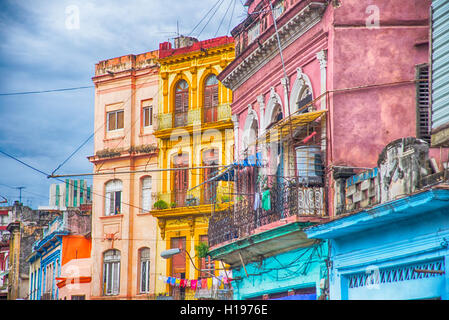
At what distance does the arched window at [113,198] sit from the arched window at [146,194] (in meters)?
1.08

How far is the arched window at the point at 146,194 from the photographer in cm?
3150

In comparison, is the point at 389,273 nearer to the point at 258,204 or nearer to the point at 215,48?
the point at 258,204

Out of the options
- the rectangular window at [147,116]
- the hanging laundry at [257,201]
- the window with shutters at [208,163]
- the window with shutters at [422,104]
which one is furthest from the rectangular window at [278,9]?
the rectangular window at [147,116]

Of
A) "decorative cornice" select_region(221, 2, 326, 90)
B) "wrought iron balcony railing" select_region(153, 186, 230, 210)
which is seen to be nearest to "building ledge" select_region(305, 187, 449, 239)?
"decorative cornice" select_region(221, 2, 326, 90)

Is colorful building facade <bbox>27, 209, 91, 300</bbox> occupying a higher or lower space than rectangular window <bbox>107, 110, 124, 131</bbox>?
lower

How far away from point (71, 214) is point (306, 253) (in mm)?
22216

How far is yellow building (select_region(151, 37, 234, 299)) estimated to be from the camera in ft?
94.8

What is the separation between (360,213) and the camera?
40.6 feet

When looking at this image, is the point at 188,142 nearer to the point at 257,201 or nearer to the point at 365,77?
the point at 257,201

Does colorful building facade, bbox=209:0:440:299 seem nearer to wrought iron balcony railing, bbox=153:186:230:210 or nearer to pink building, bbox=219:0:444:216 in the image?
pink building, bbox=219:0:444:216

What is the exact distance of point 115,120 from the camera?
108 feet

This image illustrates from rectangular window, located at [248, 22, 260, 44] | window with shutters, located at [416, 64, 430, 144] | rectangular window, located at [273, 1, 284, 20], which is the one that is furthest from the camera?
rectangular window, located at [248, 22, 260, 44]

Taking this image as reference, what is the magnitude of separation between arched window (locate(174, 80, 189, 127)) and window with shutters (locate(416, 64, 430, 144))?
1644 cm

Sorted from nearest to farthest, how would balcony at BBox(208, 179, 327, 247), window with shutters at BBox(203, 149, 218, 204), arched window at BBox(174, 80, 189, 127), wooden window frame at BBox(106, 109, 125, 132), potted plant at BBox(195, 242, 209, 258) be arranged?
balcony at BBox(208, 179, 327, 247) → potted plant at BBox(195, 242, 209, 258) → window with shutters at BBox(203, 149, 218, 204) → arched window at BBox(174, 80, 189, 127) → wooden window frame at BBox(106, 109, 125, 132)
